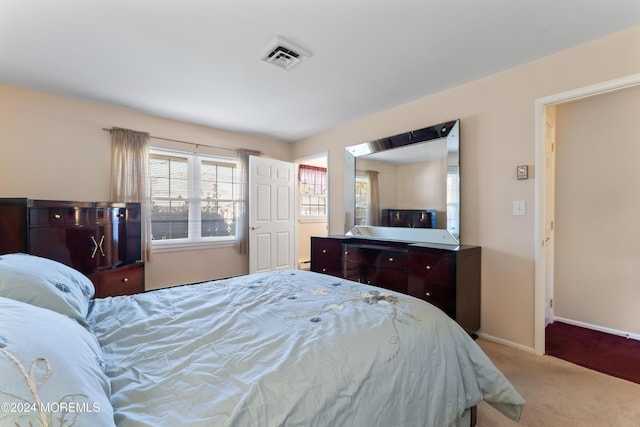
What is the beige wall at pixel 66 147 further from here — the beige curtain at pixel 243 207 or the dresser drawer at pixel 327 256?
the dresser drawer at pixel 327 256

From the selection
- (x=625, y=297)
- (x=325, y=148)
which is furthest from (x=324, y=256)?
(x=625, y=297)

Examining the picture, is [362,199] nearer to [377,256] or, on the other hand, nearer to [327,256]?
[327,256]

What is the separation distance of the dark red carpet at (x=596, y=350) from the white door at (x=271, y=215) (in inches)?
131

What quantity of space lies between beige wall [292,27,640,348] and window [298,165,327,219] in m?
2.93

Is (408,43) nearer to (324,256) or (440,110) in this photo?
(440,110)

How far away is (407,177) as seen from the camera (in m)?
3.18

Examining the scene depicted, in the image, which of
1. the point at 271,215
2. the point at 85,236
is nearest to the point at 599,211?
the point at 271,215

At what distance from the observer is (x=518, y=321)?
241cm

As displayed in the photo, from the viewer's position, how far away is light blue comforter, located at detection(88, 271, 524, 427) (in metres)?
0.77

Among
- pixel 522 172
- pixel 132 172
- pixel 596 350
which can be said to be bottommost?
pixel 596 350

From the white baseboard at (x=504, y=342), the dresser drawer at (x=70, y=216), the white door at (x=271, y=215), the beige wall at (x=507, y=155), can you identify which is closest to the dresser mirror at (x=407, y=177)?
the beige wall at (x=507, y=155)

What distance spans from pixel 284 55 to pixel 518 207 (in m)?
2.34

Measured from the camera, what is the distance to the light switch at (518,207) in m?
2.39

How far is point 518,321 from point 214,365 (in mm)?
2586
